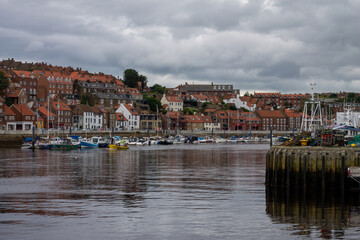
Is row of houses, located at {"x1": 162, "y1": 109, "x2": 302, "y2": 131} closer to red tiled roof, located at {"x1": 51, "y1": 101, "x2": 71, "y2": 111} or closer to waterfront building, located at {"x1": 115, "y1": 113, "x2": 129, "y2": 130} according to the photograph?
waterfront building, located at {"x1": 115, "y1": 113, "x2": 129, "y2": 130}

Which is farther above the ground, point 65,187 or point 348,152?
point 348,152

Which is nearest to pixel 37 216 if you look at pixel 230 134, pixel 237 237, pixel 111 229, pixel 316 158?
pixel 111 229

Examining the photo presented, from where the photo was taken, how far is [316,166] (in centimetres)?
3042

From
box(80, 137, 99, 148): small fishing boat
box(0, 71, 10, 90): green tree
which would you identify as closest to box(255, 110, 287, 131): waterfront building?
box(0, 71, 10, 90): green tree

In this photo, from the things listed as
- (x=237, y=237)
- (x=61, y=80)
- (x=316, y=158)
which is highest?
(x=61, y=80)

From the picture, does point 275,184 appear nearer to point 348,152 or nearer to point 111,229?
point 348,152

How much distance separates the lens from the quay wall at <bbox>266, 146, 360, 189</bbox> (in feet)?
97.3

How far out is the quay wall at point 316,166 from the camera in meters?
29.7

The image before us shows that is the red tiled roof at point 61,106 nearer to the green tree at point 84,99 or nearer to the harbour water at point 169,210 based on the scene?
the green tree at point 84,99

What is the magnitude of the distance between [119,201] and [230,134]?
13642 centimetres

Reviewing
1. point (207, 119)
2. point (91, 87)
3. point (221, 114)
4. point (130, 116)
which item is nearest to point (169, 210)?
point (130, 116)

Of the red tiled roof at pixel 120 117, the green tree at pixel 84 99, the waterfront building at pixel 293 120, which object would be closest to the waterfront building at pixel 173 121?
the red tiled roof at pixel 120 117

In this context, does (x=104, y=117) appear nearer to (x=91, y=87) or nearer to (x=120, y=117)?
(x=120, y=117)

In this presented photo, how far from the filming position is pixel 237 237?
21.2 metres
